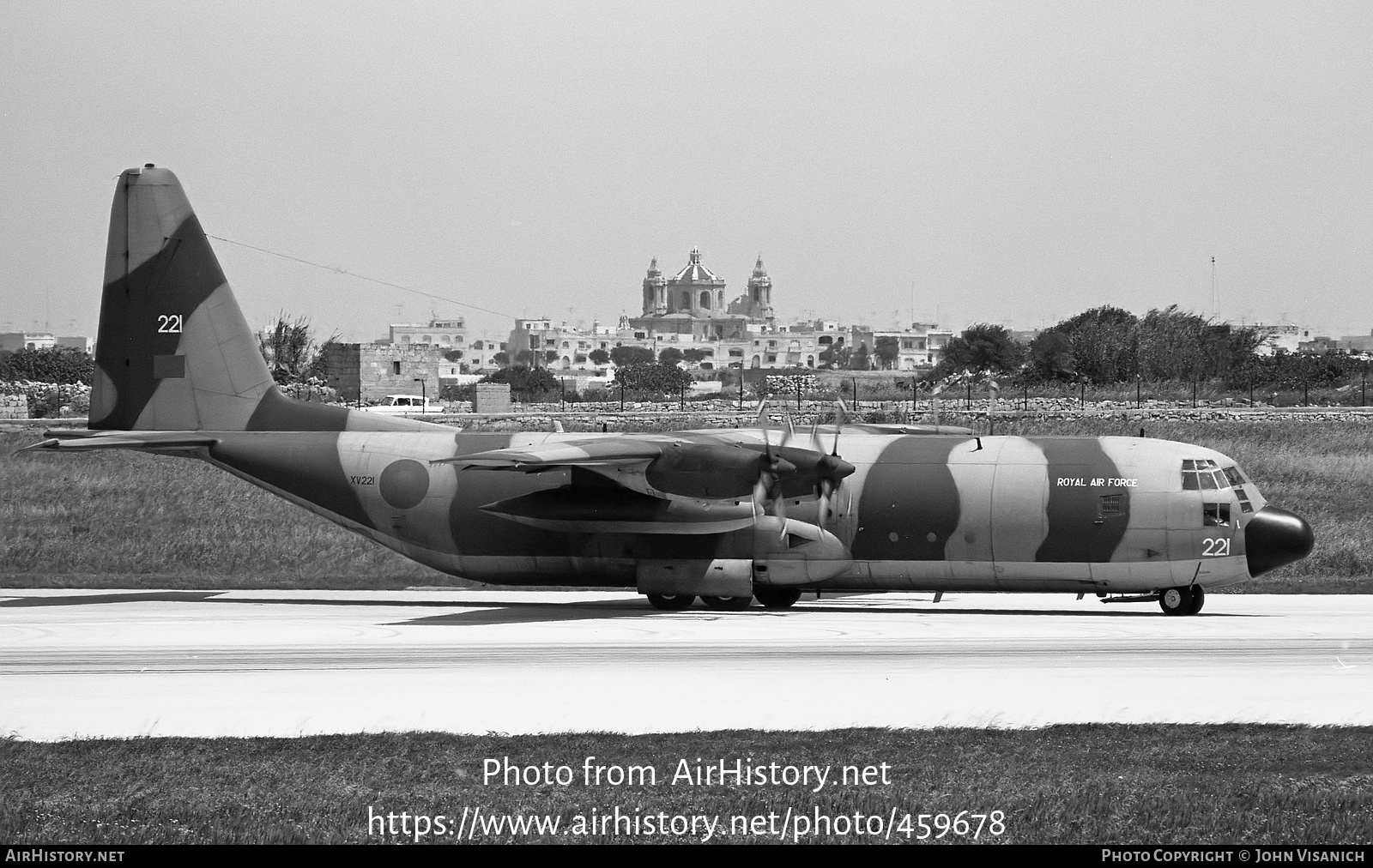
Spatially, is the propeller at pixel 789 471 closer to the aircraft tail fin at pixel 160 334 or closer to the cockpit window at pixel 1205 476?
the cockpit window at pixel 1205 476

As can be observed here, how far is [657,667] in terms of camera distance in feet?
65.7

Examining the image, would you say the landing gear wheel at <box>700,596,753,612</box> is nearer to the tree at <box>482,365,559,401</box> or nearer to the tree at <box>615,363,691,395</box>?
the tree at <box>615,363,691,395</box>

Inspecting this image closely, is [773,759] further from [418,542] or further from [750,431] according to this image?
[418,542]

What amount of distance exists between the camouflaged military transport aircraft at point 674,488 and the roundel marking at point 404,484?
0.14 ft

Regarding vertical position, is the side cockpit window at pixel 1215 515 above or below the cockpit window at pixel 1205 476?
below

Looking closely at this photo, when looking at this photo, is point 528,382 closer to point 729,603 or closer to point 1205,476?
point 729,603

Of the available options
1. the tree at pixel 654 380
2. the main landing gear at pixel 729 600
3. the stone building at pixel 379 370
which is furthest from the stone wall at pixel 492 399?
the main landing gear at pixel 729 600

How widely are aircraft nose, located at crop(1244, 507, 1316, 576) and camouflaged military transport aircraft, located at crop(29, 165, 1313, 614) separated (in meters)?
0.04

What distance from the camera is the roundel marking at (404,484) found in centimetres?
2873

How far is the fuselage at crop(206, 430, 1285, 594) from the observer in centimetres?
2595

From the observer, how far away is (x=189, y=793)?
43.5 ft

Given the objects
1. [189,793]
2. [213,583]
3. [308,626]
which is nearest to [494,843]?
[189,793]

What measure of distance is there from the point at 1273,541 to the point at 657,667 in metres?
11.8

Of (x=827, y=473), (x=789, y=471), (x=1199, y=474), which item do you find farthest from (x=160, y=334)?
(x=1199, y=474)
